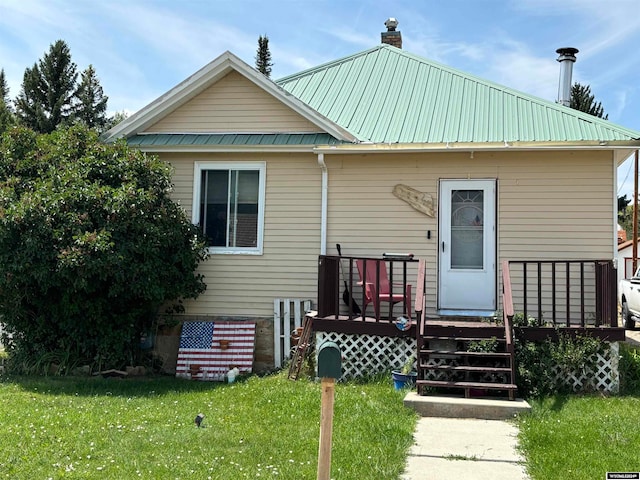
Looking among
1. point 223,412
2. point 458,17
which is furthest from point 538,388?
point 458,17

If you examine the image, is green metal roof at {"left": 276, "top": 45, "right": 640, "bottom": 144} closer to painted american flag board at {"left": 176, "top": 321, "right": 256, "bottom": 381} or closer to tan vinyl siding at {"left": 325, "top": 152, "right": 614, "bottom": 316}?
tan vinyl siding at {"left": 325, "top": 152, "right": 614, "bottom": 316}

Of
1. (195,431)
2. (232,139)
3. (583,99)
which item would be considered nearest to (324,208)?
(232,139)

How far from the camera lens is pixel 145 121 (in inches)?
390

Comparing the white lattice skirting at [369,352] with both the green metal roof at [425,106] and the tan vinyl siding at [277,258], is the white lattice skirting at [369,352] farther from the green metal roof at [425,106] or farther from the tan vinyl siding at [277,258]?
the green metal roof at [425,106]

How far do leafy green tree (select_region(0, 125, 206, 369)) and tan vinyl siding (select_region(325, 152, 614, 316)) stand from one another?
2509 millimetres

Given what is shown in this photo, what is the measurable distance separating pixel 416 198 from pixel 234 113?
3224 millimetres

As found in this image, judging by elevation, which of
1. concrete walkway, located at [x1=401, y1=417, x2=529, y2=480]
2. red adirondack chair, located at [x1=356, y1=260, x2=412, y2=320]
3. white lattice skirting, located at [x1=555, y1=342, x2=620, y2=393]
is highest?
red adirondack chair, located at [x1=356, y1=260, x2=412, y2=320]

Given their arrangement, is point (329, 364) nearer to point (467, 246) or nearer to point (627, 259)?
point (467, 246)

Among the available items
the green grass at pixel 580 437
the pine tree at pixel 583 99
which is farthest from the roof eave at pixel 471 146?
the pine tree at pixel 583 99

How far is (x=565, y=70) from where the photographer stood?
11359 mm

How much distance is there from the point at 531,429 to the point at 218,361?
4874 millimetres

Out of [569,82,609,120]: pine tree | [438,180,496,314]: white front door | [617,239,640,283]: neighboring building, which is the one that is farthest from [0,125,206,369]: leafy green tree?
[569,82,609,120]: pine tree

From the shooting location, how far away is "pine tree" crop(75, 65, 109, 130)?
3516cm

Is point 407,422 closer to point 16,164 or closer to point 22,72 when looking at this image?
point 16,164
